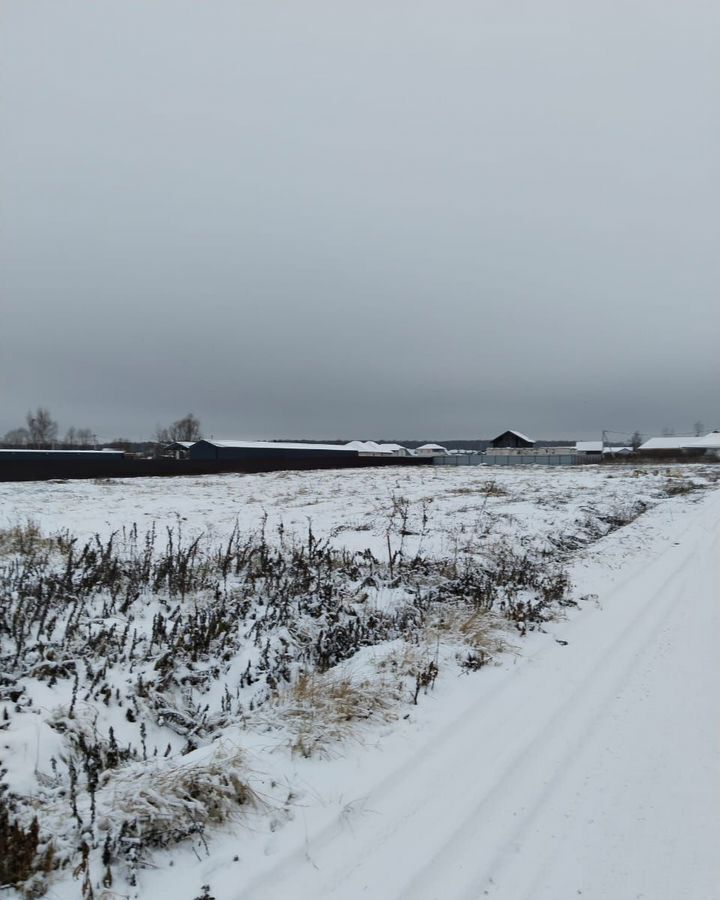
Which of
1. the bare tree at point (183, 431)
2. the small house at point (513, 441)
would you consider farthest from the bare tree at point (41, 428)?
the small house at point (513, 441)

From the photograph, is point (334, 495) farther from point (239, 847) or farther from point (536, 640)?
point (239, 847)

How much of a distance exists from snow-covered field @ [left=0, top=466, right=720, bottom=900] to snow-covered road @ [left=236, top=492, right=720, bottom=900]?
0.01m

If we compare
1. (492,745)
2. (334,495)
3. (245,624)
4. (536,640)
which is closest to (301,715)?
(492,745)

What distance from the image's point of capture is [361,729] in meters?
3.57

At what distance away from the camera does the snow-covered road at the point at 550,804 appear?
234 cm

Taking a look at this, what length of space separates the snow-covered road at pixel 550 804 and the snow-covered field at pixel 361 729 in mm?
13

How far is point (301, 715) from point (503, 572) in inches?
174

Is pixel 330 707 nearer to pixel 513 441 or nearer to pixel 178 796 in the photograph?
pixel 178 796

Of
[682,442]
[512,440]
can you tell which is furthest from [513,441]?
[682,442]

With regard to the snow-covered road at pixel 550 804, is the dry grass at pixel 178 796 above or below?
above

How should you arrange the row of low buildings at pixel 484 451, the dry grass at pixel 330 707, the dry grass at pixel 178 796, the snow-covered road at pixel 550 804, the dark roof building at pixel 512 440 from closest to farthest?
the snow-covered road at pixel 550 804 → the dry grass at pixel 178 796 → the dry grass at pixel 330 707 → the row of low buildings at pixel 484 451 → the dark roof building at pixel 512 440

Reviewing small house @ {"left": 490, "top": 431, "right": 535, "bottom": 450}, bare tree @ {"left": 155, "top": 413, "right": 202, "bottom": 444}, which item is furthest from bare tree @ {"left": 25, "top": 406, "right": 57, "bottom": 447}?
small house @ {"left": 490, "top": 431, "right": 535, "bottom": 450}

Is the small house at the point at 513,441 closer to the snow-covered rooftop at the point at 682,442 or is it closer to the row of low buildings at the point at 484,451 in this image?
the row of low buildings at the point at 484,451

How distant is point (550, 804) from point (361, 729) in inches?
51.7
